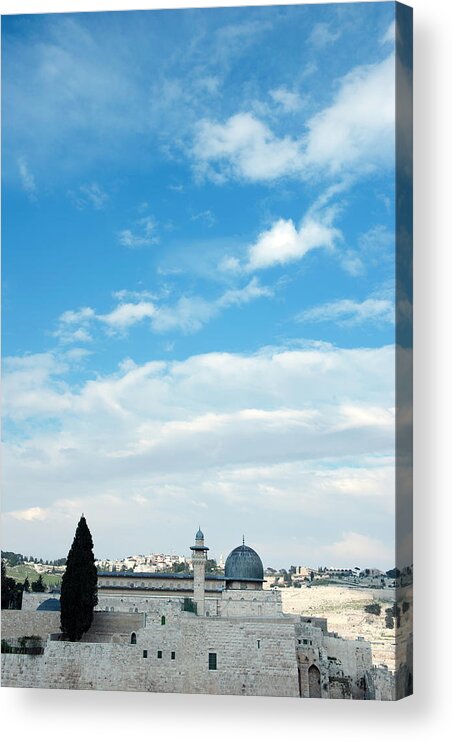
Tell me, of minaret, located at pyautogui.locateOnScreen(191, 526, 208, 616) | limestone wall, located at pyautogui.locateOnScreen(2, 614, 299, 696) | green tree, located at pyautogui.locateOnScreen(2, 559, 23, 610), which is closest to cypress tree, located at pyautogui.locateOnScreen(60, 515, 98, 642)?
limestone wall, located at pyautogui.locateOnScreen(2, 614, 299, 696)

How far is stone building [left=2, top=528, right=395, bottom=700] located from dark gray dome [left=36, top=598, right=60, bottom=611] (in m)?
0.01

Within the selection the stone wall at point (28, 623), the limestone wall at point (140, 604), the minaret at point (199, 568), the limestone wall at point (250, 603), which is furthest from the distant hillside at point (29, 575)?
the limestone wall at point (250, 603)

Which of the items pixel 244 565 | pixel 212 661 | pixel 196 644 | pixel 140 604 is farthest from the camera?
pixel 140 604

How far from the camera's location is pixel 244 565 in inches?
634

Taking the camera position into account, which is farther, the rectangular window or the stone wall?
the stone wall

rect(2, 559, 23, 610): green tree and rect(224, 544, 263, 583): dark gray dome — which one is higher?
rect(224, 544, 263, 583): dark gray dome

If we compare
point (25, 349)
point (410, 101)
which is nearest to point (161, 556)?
point (25, 349)

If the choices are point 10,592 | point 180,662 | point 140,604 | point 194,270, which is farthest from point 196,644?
point 194,270

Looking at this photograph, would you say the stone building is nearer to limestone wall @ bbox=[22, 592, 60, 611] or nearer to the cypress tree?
limestone wall @ bbox=[22, 592, 60, 611]

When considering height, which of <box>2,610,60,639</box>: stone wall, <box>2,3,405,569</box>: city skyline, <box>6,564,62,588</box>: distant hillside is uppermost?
<box>2,3,405,569</box>: city skyline

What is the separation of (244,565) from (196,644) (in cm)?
117

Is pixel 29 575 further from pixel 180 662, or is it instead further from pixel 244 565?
pixel 244 565

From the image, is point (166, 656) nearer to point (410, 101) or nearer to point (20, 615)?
point (20, 615)

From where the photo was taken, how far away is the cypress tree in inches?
642
